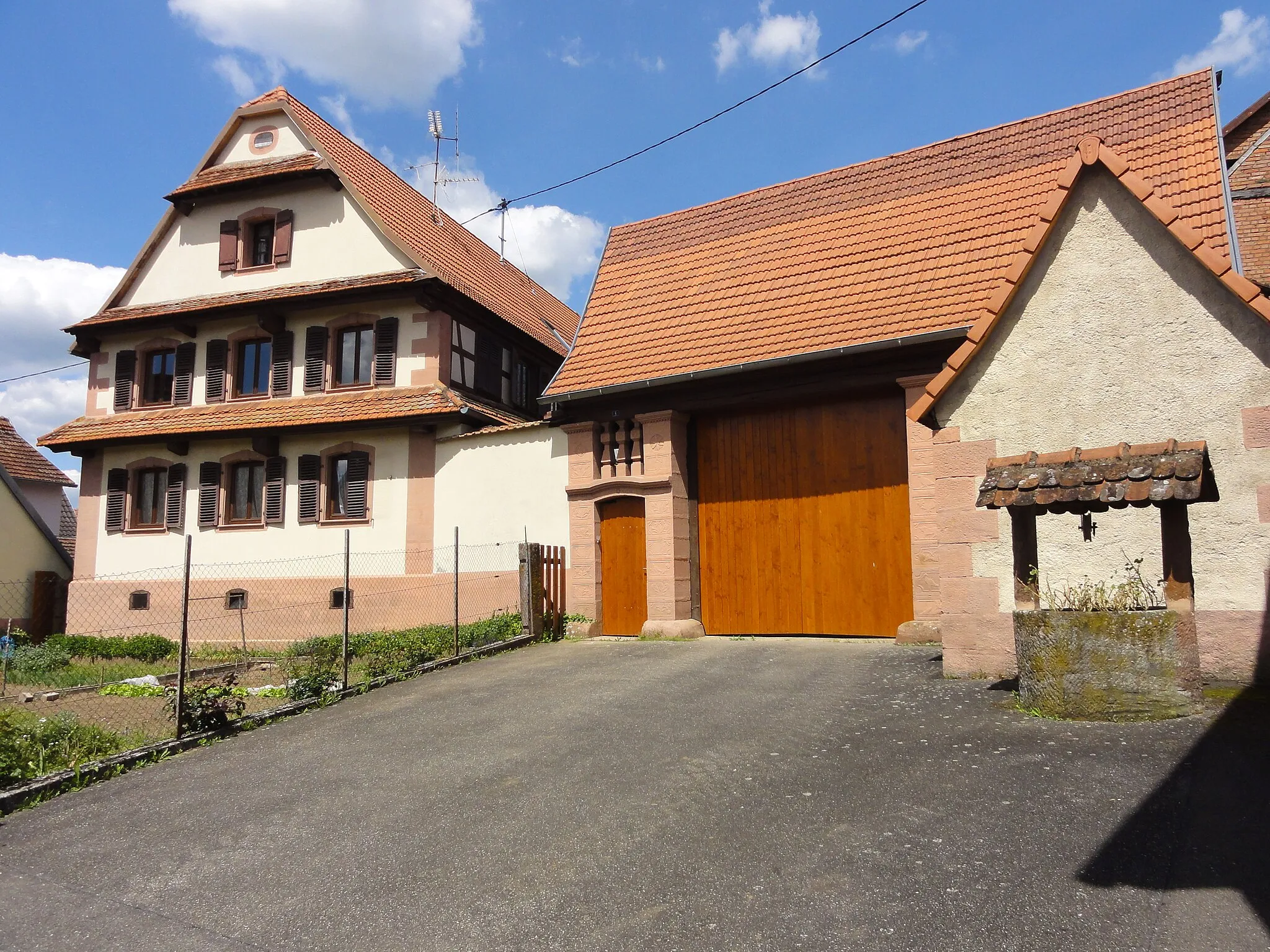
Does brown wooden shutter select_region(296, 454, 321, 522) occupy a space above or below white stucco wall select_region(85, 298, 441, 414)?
below

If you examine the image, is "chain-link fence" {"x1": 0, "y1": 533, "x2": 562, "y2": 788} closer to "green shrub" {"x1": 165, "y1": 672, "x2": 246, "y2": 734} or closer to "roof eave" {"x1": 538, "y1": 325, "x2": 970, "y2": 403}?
"green shrub" {"x1": 165, "y1": 672, "x2": 246, "y2": 734}

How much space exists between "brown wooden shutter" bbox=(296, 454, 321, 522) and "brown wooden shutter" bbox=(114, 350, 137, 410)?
210 inches

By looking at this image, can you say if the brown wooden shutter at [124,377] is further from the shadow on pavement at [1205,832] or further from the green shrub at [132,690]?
the shadow on pavement at [1205,832]

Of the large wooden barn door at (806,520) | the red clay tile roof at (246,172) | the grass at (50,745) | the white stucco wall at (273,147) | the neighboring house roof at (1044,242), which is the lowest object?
the grass at (50,745)

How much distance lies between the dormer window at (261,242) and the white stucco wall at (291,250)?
0.39 m

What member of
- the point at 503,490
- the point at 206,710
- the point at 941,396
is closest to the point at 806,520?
the point at 941,396

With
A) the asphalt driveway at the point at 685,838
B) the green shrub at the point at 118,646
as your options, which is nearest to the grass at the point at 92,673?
the green shrub at the point at 118,646

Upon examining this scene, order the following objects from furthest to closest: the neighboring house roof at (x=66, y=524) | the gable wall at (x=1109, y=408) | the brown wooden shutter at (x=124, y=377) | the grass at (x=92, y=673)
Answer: the neighboring house roof at (x=66, y=524) < the brown wooden shutter at (x=124, y=377) < the grass at (x=92, y=673) < the gable wall at (x=1109, y=408)

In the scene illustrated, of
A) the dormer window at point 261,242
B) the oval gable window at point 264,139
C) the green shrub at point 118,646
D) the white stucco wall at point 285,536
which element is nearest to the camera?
the green shrub at point 118,646

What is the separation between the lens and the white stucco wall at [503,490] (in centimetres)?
1573

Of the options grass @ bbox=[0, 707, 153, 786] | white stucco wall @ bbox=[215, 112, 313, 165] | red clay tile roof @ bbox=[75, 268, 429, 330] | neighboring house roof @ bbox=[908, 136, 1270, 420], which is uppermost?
white stucco wall @ bbox=[215, 112, 313, 165]

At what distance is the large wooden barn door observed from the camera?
12.8 meters

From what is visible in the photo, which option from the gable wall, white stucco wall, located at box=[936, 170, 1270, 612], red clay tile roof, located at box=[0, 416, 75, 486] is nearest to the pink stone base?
the gable wall

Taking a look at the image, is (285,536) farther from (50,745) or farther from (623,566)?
(50,745)
